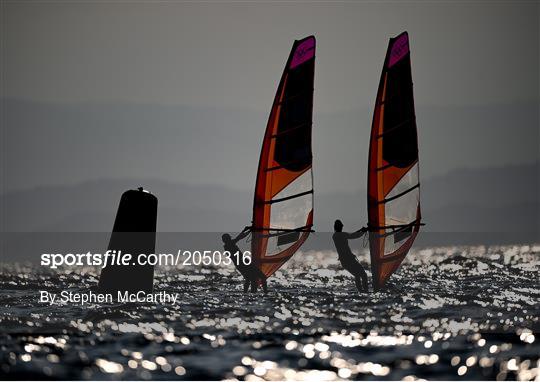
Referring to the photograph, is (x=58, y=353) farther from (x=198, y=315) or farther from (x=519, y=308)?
(x=519, y=308)

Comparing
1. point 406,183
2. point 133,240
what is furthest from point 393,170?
point 133,240

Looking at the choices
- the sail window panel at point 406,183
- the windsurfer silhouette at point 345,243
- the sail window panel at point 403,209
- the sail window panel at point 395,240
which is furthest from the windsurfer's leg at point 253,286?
the sail window panel at point 406,183

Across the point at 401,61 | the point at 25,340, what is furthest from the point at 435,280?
the point at 25,340

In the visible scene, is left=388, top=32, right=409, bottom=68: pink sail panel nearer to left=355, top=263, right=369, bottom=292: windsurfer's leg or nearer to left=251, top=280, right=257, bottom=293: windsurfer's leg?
left=355, top=263, right=369, bottom=292: windsurfer's leg

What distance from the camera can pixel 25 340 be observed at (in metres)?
11.1

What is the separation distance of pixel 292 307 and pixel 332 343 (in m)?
3.01

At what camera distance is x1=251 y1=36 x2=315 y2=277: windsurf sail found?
1443cm

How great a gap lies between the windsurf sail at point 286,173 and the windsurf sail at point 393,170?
4.36 ft

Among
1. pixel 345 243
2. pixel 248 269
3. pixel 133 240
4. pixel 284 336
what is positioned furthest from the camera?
pixel 248 269

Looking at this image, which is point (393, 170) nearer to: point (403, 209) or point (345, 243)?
point (403, 209)

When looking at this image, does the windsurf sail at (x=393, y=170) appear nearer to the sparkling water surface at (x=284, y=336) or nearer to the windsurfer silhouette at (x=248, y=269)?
the sparkling water surface at (x=284, y=336)

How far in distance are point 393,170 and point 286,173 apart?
2.23m

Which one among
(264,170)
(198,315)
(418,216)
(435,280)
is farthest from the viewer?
(435,280)

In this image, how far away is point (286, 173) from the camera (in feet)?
48.1
